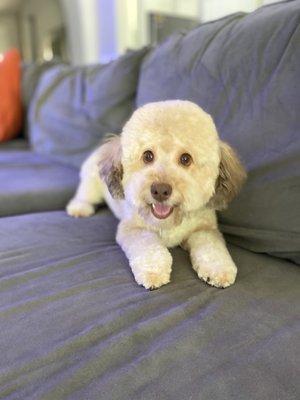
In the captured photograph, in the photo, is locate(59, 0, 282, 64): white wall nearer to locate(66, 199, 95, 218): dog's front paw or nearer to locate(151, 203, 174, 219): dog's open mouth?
locate(66, 199, 95, 218): dog's front paw

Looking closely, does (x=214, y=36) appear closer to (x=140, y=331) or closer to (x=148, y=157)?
(x=148, y=157)

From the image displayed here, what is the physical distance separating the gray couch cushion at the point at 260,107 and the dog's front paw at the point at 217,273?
0.58 ft

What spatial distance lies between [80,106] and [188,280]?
1.26 meters

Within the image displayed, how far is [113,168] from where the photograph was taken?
109cm

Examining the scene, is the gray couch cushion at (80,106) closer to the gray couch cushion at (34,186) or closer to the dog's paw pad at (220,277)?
the gray couch cushion at (34,186)

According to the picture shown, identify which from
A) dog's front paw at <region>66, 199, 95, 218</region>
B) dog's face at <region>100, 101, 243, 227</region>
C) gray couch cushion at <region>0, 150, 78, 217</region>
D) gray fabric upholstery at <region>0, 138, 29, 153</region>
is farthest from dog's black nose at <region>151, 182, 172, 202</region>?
gray fabric upholstery at <region>0, 138, 29, 153</region>

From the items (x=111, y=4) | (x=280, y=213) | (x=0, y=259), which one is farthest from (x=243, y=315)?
(x=111, y=4)

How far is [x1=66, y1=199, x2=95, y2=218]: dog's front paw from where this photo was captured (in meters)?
1.45

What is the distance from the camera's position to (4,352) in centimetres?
73

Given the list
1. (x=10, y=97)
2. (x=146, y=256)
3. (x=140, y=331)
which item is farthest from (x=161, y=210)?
(x=10, y=97)

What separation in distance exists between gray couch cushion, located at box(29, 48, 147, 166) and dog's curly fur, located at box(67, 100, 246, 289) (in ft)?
2.34

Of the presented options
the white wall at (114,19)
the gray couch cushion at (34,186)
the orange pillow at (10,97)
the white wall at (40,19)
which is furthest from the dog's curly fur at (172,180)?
the white wall at (40,19)

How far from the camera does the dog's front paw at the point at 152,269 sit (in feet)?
3.06

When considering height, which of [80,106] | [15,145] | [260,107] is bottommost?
[15,145]
